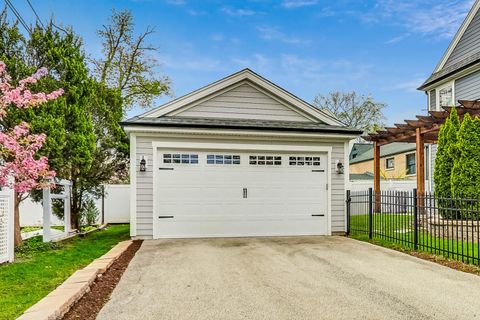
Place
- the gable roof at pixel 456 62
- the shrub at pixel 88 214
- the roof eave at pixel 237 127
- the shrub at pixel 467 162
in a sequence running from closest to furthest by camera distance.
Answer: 1. the shrub at pixel 467 162
2. the roof eave at pixel 237 127
3. the shrub at pixel 88 214
4. the gable roof at pixel 456 62

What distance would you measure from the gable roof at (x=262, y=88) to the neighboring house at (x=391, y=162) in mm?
14510

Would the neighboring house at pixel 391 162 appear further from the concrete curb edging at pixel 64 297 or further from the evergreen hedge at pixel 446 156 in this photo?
the concrete curb edging at pixel 64 297

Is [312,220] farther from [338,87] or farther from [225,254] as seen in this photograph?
[338,87]

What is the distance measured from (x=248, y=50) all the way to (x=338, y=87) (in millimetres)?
14450

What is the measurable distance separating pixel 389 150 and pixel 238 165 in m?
20.3

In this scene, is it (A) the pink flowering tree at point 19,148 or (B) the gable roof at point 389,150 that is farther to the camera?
(B) the gable roof at point 389,150

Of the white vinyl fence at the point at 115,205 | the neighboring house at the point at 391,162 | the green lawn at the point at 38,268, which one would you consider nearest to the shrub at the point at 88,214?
the white vinyl fence at the point at 115,205

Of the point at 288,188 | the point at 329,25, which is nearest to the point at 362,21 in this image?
the point at 329,25

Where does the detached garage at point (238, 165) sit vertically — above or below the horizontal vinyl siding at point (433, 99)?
below

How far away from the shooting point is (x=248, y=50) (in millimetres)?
20172

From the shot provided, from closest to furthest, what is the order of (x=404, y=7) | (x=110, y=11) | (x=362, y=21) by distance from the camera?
1. (x=404, y=7)
2. (x=362, y=21)
3. (x=110, y=11)

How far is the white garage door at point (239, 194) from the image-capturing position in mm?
9445

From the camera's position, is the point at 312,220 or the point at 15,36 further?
the point at 312,220

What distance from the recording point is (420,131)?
12070 millimetres
